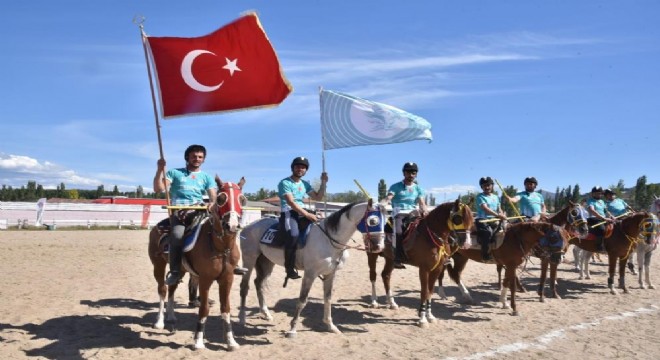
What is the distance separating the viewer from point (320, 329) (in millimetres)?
9039

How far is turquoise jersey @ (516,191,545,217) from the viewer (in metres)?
12.9

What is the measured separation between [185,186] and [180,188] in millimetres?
88

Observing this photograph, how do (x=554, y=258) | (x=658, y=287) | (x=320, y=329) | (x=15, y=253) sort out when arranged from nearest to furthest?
1. (x=320, y=329)
2. (x=554, y=258)
3. (x=658, y=287)
4. (x=15, y=253)

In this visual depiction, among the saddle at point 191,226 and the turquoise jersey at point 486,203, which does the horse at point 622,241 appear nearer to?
the turquoise jersey at point 486,203

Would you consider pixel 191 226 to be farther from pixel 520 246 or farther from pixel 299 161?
pixel 520 246

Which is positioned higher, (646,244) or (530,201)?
(530,201)

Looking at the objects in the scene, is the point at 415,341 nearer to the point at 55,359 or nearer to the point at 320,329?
the point at 320,329

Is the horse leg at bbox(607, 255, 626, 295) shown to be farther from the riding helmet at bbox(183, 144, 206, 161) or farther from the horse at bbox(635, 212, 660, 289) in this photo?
the riding helmet at bbox(183, 144, 206, 161)

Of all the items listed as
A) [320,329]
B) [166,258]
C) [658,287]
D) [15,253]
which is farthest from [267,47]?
[15,253]

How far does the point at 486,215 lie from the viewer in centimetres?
1173

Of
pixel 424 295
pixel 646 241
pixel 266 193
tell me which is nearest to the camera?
pixel 424 295

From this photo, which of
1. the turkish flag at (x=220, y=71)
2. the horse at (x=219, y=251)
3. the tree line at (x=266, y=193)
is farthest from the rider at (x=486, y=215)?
the tree line at (x=266, y=193)

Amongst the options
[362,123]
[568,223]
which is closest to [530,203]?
[568,223]

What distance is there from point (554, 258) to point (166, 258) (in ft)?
30.3
